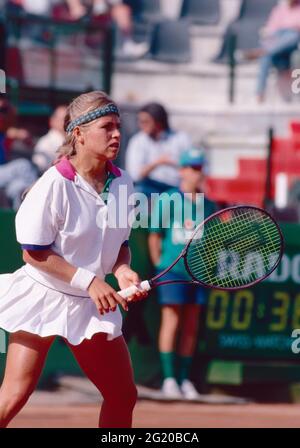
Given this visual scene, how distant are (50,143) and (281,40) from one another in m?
3.50

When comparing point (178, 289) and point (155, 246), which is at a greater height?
point (155, 246)

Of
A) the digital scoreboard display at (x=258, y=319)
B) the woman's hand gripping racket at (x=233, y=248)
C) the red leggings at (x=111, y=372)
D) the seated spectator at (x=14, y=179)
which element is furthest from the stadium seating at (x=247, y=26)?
the red leggings at (x=111, y=372)

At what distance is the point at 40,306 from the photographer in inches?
186

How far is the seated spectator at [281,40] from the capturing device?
38.3ft

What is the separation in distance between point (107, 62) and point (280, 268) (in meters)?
2.89

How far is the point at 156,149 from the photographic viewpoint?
9148 millimetres

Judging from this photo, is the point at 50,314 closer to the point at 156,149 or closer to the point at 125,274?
the point at 125,274

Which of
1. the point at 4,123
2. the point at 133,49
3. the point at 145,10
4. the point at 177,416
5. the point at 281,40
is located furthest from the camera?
the point at 145,10

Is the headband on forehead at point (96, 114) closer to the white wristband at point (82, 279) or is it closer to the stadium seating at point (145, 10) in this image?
the white wristband at point (82, 279)

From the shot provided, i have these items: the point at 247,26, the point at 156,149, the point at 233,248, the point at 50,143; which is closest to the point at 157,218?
the point at 156,149

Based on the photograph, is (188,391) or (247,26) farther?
(247,26)

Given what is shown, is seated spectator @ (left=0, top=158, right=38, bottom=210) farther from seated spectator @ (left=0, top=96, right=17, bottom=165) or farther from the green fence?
the green fence
